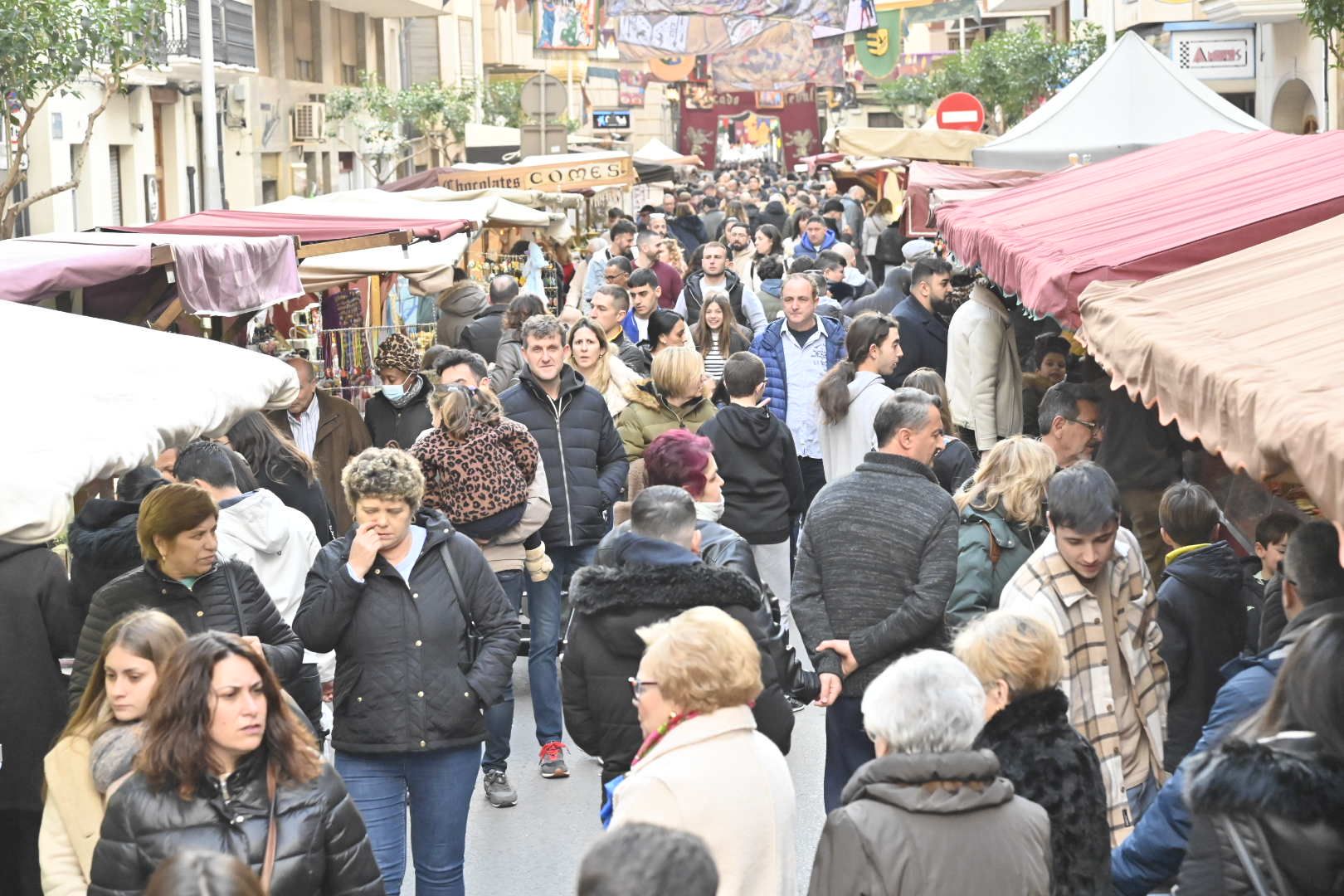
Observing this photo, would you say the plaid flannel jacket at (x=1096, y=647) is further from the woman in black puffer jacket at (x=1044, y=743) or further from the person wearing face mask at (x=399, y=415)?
the person wearing face mask at (x=399, y=415)

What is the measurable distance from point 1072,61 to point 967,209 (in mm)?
27640

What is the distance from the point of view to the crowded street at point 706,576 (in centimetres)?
404

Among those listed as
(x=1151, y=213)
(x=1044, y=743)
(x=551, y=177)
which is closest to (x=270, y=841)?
(x=1044, y=743)

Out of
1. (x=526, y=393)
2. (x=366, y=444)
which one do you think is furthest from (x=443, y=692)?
(x=366, y=444)

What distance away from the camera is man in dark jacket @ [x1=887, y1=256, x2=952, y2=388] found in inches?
473

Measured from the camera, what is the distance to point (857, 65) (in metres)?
87.6

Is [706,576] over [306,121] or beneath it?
beneath

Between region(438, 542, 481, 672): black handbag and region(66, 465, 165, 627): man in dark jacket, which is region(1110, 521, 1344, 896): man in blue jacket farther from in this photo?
region(66, 465, 165, 627): man in dark jacket

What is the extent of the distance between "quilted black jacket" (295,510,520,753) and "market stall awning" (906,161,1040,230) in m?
11.5

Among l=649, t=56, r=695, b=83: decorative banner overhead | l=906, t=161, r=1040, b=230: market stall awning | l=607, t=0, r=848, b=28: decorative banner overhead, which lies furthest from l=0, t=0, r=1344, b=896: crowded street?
l=649, t=56, r=695, b=83: decorative banner overhead

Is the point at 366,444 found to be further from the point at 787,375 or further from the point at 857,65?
the point at 857,65

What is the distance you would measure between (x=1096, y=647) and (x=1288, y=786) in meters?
2.23

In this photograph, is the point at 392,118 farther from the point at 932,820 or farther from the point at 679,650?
the point at 932,820

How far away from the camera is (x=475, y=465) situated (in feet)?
25.6
